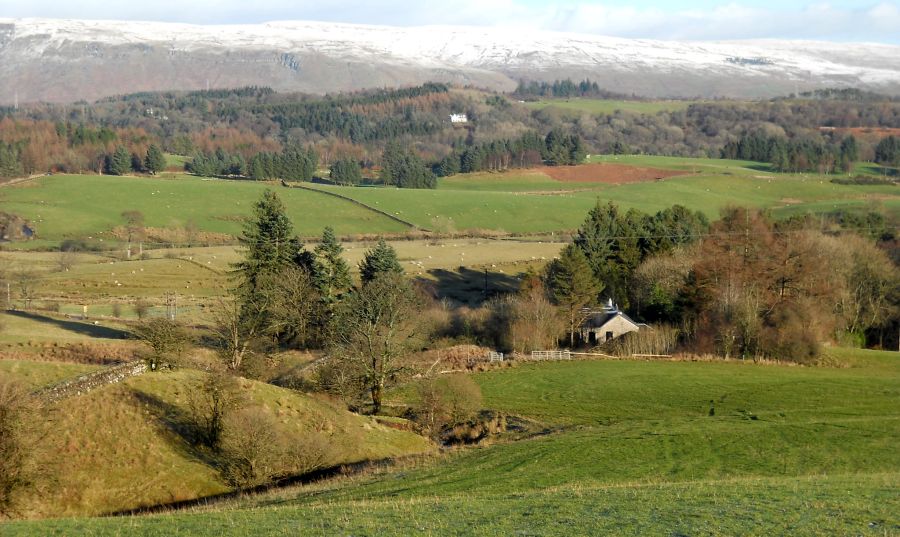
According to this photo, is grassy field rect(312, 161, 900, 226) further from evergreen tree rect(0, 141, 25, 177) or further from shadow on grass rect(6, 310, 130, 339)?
shadow on grass rect(6, 310, 130, 339)

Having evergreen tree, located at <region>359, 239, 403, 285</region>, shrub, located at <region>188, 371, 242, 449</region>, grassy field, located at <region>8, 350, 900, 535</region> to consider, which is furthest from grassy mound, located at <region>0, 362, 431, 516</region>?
evergreen tree, located at <region>359, 239, 403, 285</region>

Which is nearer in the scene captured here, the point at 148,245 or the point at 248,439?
the point at 248,439

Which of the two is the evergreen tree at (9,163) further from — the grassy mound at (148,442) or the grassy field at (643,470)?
the grassy mound at (148,442)

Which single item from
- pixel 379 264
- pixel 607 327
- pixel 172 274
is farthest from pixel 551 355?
pixel 172 274

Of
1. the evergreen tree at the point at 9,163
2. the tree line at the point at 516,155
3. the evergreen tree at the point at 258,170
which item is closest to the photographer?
the evergreen tree at the point at 9,163

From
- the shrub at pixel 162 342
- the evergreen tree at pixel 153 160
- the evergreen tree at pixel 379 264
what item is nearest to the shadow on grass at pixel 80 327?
the evergreen tree at pixel 379 264

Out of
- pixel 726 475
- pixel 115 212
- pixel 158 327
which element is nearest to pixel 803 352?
pixel 726 475

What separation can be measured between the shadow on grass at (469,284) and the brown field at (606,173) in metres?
62.0

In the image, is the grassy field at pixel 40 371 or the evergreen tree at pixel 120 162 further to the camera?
the evergreen tree at pixel 120 162

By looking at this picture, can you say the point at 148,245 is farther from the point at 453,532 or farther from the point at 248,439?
the point at 453,532

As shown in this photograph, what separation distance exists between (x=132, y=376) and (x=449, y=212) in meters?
74.3

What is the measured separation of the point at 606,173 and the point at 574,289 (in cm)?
8102

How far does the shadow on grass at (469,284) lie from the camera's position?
6725 cm

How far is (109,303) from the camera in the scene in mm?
60625
